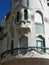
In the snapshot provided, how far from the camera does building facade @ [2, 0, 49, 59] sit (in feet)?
79.0

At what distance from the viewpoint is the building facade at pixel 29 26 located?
79.0 ft

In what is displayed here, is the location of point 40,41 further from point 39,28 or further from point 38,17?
point 38,17

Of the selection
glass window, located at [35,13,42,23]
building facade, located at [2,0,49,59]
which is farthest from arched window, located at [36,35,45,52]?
glass window, located at [35,13,42,23]

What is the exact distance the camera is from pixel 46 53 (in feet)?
76.9

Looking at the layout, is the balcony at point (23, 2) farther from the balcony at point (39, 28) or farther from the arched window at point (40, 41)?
the arched window at point (40, 41)

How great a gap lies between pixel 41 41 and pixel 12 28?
3005 millimetres

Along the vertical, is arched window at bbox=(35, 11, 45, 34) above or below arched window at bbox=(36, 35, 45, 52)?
above

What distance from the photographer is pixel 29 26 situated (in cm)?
2427

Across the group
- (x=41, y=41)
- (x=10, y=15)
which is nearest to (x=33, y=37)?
(x=41, y=41)

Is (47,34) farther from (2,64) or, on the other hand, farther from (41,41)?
(2,64)

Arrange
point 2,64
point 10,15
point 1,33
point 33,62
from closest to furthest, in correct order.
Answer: point 33,62
point 2,64
point 10,15
point 1,33

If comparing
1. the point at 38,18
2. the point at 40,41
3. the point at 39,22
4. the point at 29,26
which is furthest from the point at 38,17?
the point at 40,41

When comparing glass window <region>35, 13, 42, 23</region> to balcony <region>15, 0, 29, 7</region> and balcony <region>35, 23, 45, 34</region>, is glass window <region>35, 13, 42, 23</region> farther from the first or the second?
balcony <region>15, 0, 29, 7</region>

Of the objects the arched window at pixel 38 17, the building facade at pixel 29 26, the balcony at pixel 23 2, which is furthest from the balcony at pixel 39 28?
the balcony at pixel 23 2
